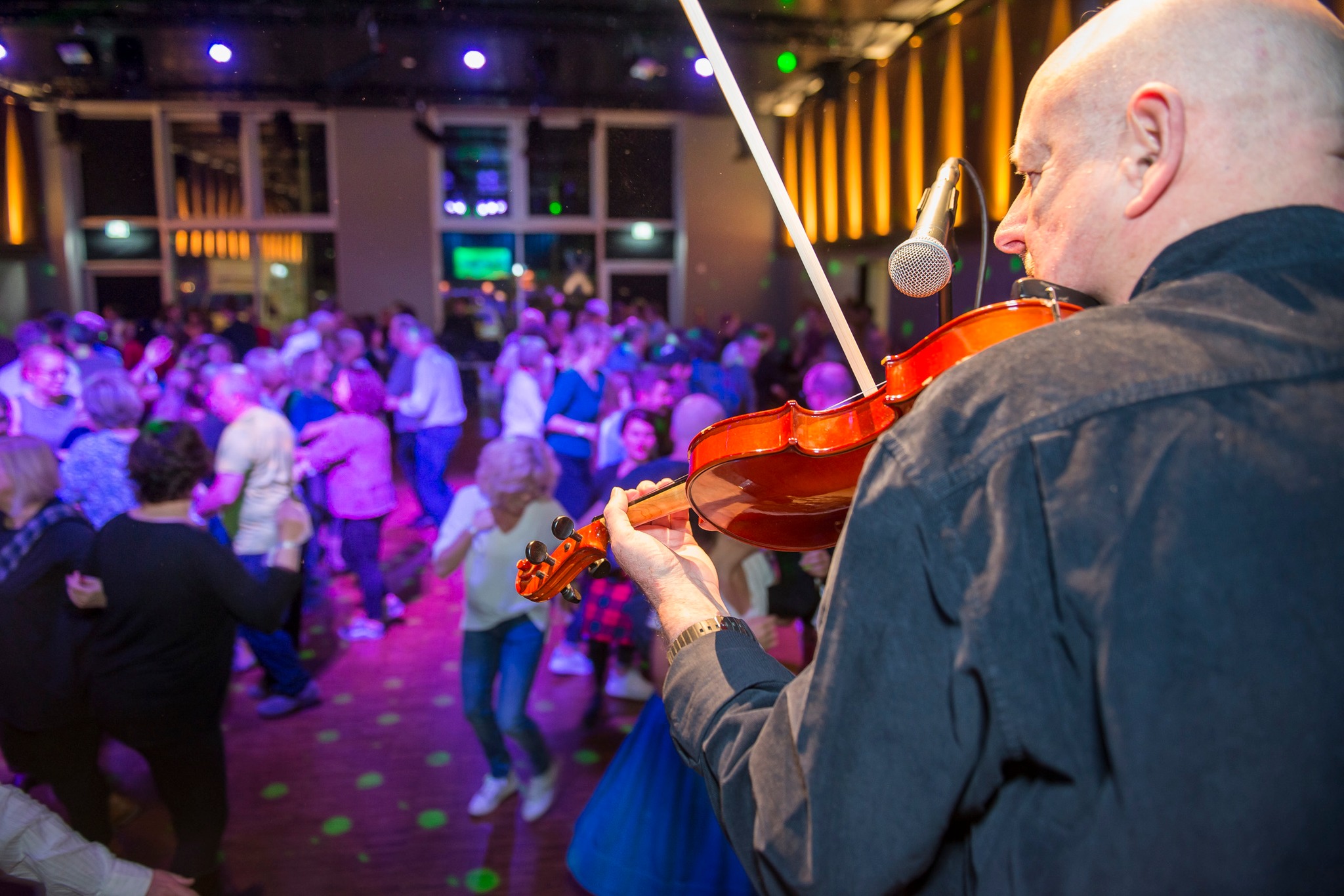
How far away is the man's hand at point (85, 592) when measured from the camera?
2311mm

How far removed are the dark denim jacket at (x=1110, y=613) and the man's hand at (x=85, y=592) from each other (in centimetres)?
234

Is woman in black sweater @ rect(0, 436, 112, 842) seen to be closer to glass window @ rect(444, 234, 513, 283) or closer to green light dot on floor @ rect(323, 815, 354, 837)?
green light dot on floor @ rect(323, 815, 354, 837)

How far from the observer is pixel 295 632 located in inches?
155

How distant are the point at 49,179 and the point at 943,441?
14.5 meters

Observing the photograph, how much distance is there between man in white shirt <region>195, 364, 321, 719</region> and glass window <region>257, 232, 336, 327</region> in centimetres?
970

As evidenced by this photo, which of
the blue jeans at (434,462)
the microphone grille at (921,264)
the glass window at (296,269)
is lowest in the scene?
the blue jeans at (434,462)

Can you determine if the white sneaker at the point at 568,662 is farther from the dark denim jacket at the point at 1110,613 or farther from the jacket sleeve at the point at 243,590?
the dark denim jacket at the point at 1110,613

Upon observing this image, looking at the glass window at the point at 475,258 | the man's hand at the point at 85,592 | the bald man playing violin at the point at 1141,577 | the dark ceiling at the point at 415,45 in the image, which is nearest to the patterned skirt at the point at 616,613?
the man's hand at the point at 85,592

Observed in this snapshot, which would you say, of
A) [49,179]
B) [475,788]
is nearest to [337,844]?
[475,788]

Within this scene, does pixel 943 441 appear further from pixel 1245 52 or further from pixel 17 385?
pixel 17 385

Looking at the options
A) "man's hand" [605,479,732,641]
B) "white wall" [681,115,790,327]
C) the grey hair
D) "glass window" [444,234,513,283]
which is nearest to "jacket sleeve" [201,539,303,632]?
the grey hair

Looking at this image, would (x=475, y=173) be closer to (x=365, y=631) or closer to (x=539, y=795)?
(x=365, y=631)

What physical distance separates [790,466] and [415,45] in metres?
8.94

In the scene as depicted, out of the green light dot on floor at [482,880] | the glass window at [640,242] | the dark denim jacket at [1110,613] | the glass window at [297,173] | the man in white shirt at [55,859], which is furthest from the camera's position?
the glass window at [640,242]
